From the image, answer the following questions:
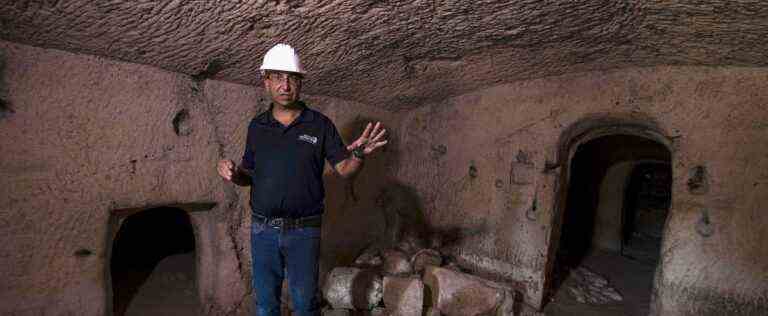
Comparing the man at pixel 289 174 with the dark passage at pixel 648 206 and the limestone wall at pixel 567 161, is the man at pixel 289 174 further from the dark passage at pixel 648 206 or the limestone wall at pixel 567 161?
the dark passage at pixel 648 206

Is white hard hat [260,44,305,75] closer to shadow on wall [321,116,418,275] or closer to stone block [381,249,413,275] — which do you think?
shadow on wall [321,116,418,275]

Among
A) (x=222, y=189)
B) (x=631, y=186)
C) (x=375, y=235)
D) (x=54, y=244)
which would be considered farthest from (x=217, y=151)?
(x=631, y=186)

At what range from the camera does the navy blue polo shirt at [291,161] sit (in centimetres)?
198

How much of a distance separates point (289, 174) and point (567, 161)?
2688 millimetres

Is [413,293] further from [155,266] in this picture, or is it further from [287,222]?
[155,266]

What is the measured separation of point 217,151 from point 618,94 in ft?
10.3

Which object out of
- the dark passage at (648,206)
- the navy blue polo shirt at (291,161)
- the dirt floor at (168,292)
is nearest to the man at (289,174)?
the navy blue polo shirt at (291,161)

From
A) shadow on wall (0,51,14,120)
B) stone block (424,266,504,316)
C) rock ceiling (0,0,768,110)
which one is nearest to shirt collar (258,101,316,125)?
rock ceiling (0,0,768,110)

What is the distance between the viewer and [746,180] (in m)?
2.67

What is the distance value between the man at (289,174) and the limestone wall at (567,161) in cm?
204

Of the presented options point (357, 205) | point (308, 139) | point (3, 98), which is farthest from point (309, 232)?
point (357, 205)

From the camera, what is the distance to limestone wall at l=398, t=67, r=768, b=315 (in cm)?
267

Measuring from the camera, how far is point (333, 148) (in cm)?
209

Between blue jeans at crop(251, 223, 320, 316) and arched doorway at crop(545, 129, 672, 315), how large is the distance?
2.88 m
